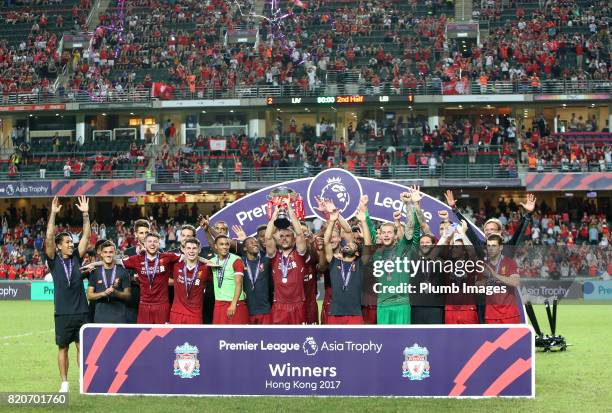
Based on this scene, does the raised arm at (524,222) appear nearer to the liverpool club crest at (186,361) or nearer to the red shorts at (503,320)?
the red shorts at (503,320)

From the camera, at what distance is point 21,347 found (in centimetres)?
1983

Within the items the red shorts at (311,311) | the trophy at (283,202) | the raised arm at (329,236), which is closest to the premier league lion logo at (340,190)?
the trophy at (283,202)

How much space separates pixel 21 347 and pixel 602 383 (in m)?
10.6

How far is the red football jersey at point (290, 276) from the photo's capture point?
13102 millimetres

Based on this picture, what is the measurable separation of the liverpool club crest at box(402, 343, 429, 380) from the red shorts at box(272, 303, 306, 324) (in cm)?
148

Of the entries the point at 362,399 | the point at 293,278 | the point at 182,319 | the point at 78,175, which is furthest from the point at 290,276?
the point at 78,175

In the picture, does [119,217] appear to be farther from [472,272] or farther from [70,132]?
[472,272]

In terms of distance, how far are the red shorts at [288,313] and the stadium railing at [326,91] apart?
111 ft

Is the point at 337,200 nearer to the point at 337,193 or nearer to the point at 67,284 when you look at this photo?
the point at 337,193

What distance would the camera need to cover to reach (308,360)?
1260cm

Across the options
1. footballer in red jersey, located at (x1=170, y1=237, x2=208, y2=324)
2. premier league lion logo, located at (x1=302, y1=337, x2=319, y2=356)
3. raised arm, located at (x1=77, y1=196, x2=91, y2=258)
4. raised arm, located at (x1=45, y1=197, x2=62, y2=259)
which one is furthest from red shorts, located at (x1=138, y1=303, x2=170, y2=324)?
premier league lion logo, located at (x1=302, y1=337, x2=319, y2=356)

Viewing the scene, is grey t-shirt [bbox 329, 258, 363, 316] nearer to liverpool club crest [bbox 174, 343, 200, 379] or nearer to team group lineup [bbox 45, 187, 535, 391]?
team group lineup [bbox 45, 187, 535, 391]

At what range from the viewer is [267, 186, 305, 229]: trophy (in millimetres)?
13391

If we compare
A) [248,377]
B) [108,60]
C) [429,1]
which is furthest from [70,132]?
[248,377]
